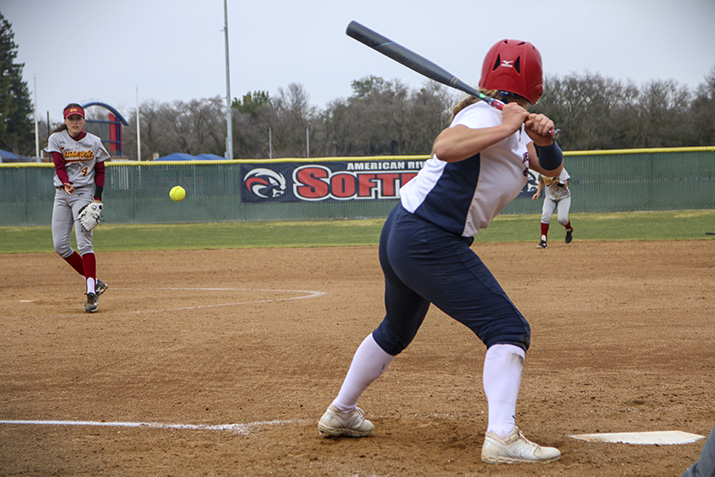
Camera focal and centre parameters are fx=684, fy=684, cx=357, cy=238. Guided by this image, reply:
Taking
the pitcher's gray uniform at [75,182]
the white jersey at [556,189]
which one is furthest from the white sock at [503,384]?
the white jersey at [556,189]

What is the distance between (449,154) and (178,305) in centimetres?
557

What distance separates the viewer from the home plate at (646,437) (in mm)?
3262

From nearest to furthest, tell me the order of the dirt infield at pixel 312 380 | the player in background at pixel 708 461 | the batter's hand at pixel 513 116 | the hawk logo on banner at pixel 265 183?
1. the player in background at pixel 708 461
2. the batter's hand at pixel 513 116
3. the dirt infield at pixel 312 380
4. the hawk logo on banner at pixel 265 183

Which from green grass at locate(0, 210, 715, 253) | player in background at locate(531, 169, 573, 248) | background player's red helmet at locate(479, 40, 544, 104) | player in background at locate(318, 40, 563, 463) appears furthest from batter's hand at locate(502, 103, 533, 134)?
green grass at locate(0, 210, 715, 253)

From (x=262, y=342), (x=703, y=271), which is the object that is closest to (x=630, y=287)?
(x=703, y=271)

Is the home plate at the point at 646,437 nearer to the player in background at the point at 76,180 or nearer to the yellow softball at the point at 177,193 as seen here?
the player in background at the point at 76,180

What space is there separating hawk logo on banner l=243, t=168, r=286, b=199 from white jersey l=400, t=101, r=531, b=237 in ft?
64.9

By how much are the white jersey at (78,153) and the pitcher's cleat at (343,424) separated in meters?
5.26

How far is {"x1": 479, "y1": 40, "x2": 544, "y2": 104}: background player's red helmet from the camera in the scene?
9.71 ft

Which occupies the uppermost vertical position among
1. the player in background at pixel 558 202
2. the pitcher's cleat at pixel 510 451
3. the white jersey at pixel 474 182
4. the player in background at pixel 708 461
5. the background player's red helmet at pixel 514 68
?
the background player's red helmet at pixel 514 68

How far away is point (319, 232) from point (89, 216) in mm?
11290

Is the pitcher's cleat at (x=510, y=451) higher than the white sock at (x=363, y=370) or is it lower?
lower

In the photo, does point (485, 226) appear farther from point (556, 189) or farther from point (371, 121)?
point (371, 121)

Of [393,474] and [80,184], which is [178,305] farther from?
[393,474]
